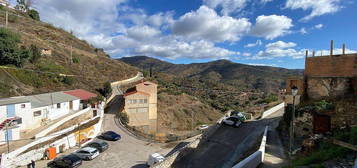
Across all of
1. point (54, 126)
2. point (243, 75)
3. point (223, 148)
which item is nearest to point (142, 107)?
point (54, 126)

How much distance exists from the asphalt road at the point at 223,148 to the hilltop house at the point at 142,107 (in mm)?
16922

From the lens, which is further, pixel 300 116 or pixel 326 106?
pixel 300 116

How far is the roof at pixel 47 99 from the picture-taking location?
20984 mm

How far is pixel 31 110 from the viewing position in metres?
19.5

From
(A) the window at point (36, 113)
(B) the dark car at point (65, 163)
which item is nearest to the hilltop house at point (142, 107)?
(A) the window at point (36, 113)

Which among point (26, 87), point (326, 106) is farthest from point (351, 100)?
point (26, 87)

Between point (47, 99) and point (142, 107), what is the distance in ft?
48.1

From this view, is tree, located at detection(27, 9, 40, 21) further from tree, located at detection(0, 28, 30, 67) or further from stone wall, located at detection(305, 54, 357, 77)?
stone wall, located at detection(305, 54, 357, 77)

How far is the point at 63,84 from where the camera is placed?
34.1 meters

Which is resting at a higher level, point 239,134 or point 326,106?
point 326,106

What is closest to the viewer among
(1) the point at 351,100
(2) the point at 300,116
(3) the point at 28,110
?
(1) the point at 351,100

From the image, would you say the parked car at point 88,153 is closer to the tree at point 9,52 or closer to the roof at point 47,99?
the roof at point 47,99

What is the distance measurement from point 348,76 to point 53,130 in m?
27.0

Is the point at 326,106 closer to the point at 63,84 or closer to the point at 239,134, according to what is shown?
the point at 239,134
